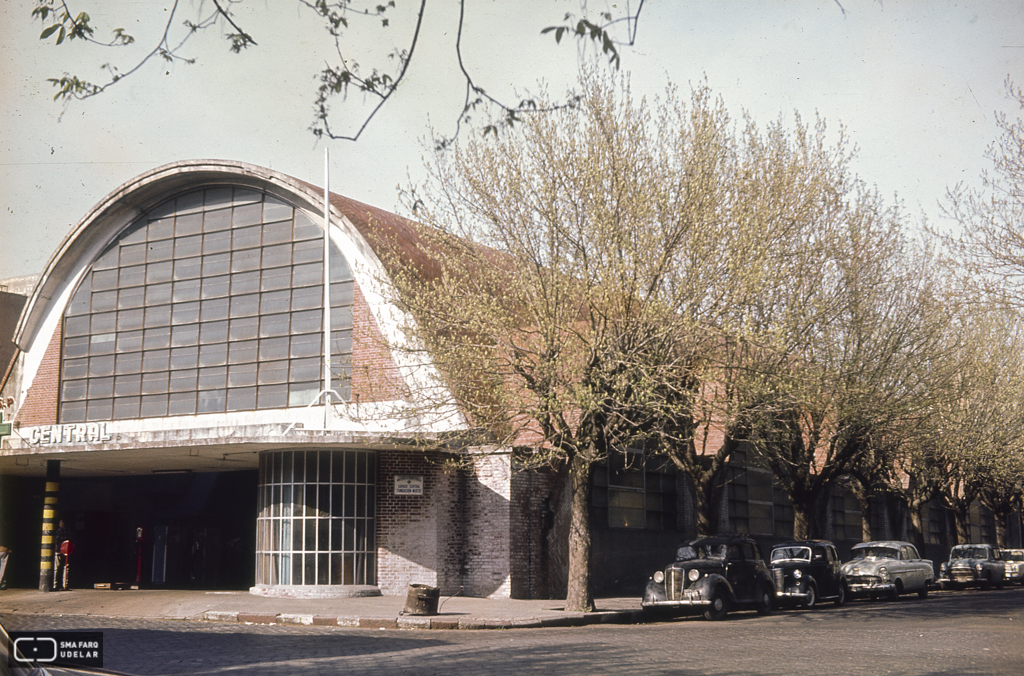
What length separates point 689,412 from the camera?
1948cm

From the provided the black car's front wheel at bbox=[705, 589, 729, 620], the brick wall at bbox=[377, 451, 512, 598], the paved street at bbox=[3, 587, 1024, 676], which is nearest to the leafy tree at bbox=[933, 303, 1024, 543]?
the black car's front wheel at bbox=[705, 589, 729, 620]

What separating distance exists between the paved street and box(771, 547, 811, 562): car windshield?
5.14m

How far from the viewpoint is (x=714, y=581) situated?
19.9 meters

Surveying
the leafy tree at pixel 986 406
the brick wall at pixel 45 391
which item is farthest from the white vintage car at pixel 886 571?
the brick wall at pixel 45 391

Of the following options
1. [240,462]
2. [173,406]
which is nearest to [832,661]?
[240,462]

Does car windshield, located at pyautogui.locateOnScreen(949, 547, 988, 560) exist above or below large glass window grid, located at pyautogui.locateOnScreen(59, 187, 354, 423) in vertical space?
below

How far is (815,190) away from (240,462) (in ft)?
52.2

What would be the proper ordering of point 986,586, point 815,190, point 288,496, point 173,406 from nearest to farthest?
point 815,190
point 288,496
point 173,406
point 986,586

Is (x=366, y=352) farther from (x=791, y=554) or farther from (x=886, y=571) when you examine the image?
(x=886, y=571)

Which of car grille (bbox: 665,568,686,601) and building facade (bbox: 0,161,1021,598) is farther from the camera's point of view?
building facade (bbox: 0,161,1021,598)

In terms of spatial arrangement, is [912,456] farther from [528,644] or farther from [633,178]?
[528,644]

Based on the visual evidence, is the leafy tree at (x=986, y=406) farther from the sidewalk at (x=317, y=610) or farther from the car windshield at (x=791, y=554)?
the sidewalk at (x=317, y=610)

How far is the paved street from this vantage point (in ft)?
36.3

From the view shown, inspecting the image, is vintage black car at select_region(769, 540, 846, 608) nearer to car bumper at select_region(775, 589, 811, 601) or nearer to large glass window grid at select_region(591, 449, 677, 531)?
car bumper at select_region(775, 589, 811, 601)
